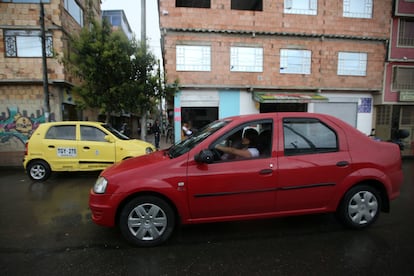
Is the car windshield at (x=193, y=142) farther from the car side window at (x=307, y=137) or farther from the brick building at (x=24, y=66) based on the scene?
the brick building at (x=24, y=66)

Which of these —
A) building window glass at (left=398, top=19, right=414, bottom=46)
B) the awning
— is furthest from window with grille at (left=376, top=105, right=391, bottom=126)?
the awning

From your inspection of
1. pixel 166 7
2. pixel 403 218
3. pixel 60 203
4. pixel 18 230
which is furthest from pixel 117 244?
pixel 166 7

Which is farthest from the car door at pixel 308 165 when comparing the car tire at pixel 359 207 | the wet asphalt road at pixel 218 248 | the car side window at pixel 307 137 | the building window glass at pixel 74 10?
the building window glass at pixel 74 10

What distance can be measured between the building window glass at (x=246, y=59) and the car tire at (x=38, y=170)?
29.8 ft

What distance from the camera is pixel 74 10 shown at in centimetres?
1266

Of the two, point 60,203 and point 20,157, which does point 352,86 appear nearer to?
point 60,203

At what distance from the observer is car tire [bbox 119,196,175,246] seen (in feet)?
9.31

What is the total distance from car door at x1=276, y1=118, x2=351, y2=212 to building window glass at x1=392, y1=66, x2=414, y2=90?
13473mm

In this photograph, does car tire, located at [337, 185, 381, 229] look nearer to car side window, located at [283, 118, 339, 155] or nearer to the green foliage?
car side window, located at [283, 118, 339, 155]

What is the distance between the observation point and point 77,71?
26.5 ft

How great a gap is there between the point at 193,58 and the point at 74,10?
762 centimetres

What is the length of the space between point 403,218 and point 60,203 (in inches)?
249

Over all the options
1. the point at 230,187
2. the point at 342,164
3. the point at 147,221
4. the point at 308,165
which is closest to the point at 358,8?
the point at 342,164

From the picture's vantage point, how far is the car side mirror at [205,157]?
2744mm
